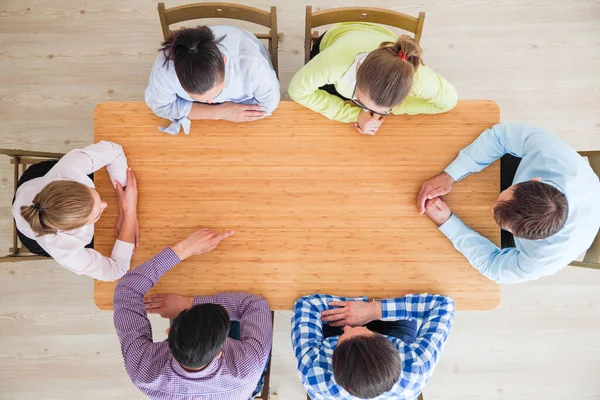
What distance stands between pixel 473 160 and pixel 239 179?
2.86 ft

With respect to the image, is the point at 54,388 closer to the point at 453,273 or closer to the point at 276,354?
the point at 276,354

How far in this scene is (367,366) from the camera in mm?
1381

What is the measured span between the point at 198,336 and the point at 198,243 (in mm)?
364

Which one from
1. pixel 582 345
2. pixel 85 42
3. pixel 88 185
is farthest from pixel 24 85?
pixel 582 345

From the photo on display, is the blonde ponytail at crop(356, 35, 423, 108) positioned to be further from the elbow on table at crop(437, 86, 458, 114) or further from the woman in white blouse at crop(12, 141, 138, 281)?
the woman in white blouse at crop(12, 141, 138, 281)

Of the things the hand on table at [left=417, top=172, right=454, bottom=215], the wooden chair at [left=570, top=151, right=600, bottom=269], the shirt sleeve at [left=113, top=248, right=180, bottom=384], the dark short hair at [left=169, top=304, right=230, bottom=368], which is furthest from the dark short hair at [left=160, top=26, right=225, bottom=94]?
the wooden chair at [left=570, top=151, right=600, bottom=269]

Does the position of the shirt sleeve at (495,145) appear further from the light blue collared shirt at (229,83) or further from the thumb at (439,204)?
the light blue collared shirt at (229,83)

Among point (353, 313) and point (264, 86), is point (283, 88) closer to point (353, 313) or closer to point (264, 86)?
point (264, 86)

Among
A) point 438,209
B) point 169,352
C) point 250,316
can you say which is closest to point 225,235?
point 250,316

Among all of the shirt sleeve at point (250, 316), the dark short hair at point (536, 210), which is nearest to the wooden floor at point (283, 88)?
the shirt sleeve at point (250, 316)

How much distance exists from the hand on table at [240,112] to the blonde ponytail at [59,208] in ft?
1.82

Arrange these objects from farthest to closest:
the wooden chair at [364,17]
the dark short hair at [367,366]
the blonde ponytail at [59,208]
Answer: the wooden chair at [364,17] < the blonde ponytail at [59,208] < the dark short hair at [367,366]

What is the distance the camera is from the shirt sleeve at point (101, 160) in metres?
Result: 1.60

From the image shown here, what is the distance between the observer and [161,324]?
8.16ft
